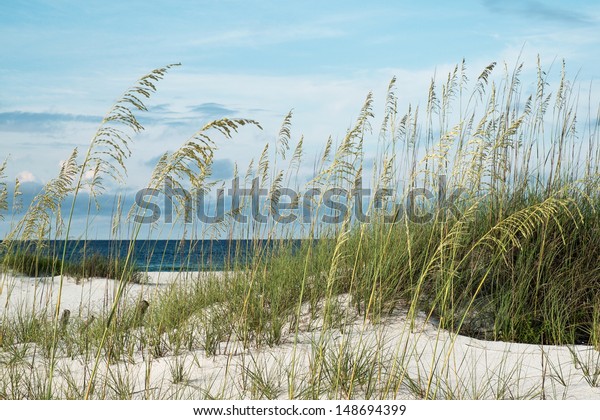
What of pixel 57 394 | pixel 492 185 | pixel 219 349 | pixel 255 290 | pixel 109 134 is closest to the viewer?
pixel 109 134

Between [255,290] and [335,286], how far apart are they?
679mm

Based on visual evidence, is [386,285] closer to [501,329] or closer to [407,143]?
[501,329]

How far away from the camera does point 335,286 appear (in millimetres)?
5039

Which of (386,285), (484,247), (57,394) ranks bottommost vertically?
(57,394)

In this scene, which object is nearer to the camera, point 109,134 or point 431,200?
point 109,134

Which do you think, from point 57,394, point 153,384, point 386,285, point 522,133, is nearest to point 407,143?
point 522,133

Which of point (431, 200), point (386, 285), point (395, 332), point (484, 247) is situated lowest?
point (395, 332)

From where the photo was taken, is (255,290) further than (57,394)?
Yes

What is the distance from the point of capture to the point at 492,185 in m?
5.68

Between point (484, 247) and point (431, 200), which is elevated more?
point (431, 200)

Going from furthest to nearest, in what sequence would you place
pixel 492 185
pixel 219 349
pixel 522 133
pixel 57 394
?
pixel 522 133 → pixel 492 185 → pixel 219 349 → pixel 57 394

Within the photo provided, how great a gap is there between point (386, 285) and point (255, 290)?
3.41ft

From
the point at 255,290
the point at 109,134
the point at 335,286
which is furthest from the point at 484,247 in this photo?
the point at 109,134
